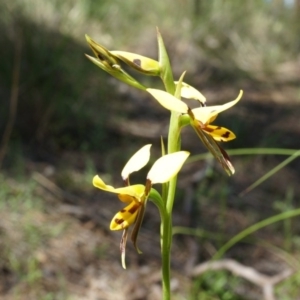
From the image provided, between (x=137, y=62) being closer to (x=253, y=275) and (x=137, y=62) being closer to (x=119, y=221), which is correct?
(x=119, y=221)

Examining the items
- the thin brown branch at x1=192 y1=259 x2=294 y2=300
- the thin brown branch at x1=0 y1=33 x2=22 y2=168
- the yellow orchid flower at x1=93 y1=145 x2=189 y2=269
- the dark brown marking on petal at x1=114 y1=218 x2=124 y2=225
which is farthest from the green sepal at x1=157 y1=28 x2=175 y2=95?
the thin brown branch at x1=0 y1=33 x2=22 y2=168

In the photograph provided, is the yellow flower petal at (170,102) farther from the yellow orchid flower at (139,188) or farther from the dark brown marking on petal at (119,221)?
the dark brown marking on petal at (119,221)

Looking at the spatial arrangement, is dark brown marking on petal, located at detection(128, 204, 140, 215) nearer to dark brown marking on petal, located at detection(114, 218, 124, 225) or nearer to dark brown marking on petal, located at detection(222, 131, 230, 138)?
dark brown marking on petal, located at detection(114, 218, 124, 225)

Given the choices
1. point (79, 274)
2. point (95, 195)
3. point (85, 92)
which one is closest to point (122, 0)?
point (85, 92)

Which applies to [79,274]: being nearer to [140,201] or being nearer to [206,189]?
[206,189]

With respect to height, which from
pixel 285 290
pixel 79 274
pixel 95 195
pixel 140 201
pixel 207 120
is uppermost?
pixel 207 120

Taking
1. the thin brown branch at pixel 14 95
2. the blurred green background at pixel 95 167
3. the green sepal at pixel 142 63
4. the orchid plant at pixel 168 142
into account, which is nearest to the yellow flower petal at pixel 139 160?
the orchid plant at pixel 168 142

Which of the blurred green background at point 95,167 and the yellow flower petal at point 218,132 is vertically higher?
the yellow flower petal at point 218,132
